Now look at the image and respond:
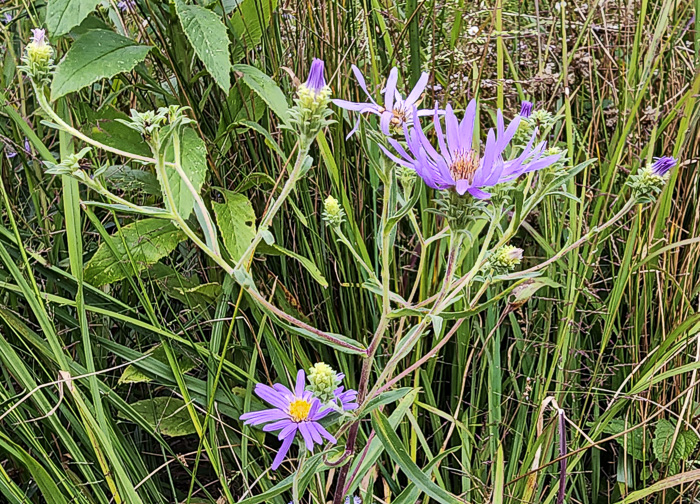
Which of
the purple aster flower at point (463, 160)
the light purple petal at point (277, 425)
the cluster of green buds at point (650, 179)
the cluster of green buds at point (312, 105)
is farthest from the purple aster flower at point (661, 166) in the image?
the light purple petal at point (277, 425)

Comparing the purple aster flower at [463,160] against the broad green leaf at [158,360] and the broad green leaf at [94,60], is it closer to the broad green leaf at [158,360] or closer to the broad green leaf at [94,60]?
the broad green leaf at [94,60]

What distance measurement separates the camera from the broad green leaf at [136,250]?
3.06 feet

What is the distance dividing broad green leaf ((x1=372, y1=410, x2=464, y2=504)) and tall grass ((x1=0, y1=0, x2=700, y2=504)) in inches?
5.6

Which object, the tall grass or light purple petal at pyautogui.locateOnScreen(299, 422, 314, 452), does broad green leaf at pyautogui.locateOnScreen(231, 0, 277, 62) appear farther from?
light purple petal at pyautogui.locateOnScreen(299, 422, 314, 452)

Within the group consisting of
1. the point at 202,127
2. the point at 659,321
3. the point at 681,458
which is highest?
the point at 202,127

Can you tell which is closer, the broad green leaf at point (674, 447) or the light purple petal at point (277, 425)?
the light purple petal at point (277, 425)

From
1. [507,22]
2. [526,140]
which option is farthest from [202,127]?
[507,22]

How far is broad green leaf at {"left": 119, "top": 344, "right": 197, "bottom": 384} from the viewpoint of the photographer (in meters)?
0.95

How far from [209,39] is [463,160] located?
37 centimetres

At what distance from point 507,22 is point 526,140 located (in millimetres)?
854

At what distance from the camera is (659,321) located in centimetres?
110

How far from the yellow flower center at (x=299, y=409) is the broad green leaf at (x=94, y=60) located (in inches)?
→ 17.7

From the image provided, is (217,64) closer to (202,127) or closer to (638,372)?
(202,127)

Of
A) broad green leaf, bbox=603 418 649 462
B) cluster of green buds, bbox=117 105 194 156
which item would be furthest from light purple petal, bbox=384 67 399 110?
broad green leaf, bbox=603 418 649 462
